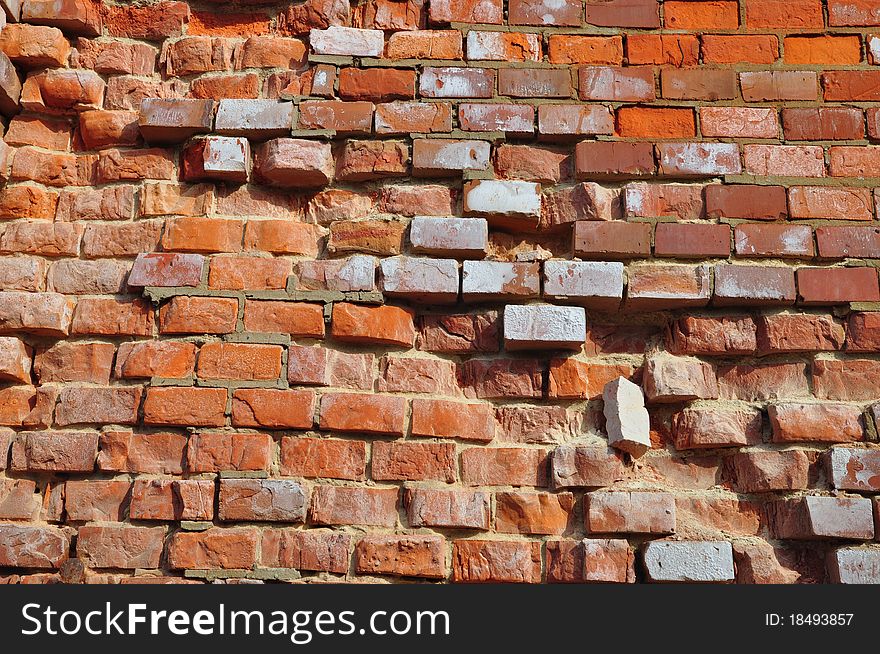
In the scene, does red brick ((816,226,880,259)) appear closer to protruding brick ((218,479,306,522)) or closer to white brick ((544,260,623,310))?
white brick ((544,260,623,310))

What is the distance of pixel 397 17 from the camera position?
7.16ft

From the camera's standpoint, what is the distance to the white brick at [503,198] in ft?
6.56

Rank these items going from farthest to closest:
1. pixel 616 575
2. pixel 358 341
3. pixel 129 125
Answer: pixel 129 125 → pixel 358 341 → pixel 616 575

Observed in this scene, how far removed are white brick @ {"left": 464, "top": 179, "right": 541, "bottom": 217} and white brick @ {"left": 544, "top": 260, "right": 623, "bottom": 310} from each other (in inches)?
5.8

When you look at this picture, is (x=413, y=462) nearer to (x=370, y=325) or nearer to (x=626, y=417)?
(x=370, y=325)

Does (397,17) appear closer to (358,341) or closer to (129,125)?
(129,125)

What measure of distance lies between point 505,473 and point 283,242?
730mm

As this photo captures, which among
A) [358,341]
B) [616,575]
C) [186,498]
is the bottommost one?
[616,575]

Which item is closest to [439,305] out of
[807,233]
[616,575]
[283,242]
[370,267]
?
[370,267]

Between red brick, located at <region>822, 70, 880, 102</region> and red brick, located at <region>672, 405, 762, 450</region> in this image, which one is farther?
red brick, located at <region>822, 70, 880, 102</region>

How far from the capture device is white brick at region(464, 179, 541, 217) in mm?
2000

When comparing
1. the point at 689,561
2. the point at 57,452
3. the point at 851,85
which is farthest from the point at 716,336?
the point at 57,452

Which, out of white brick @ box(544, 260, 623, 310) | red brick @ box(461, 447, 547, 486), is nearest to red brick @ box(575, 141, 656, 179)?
white brick @ box(544, 260, 623, 310)

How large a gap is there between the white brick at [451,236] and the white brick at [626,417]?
432 millimetres
